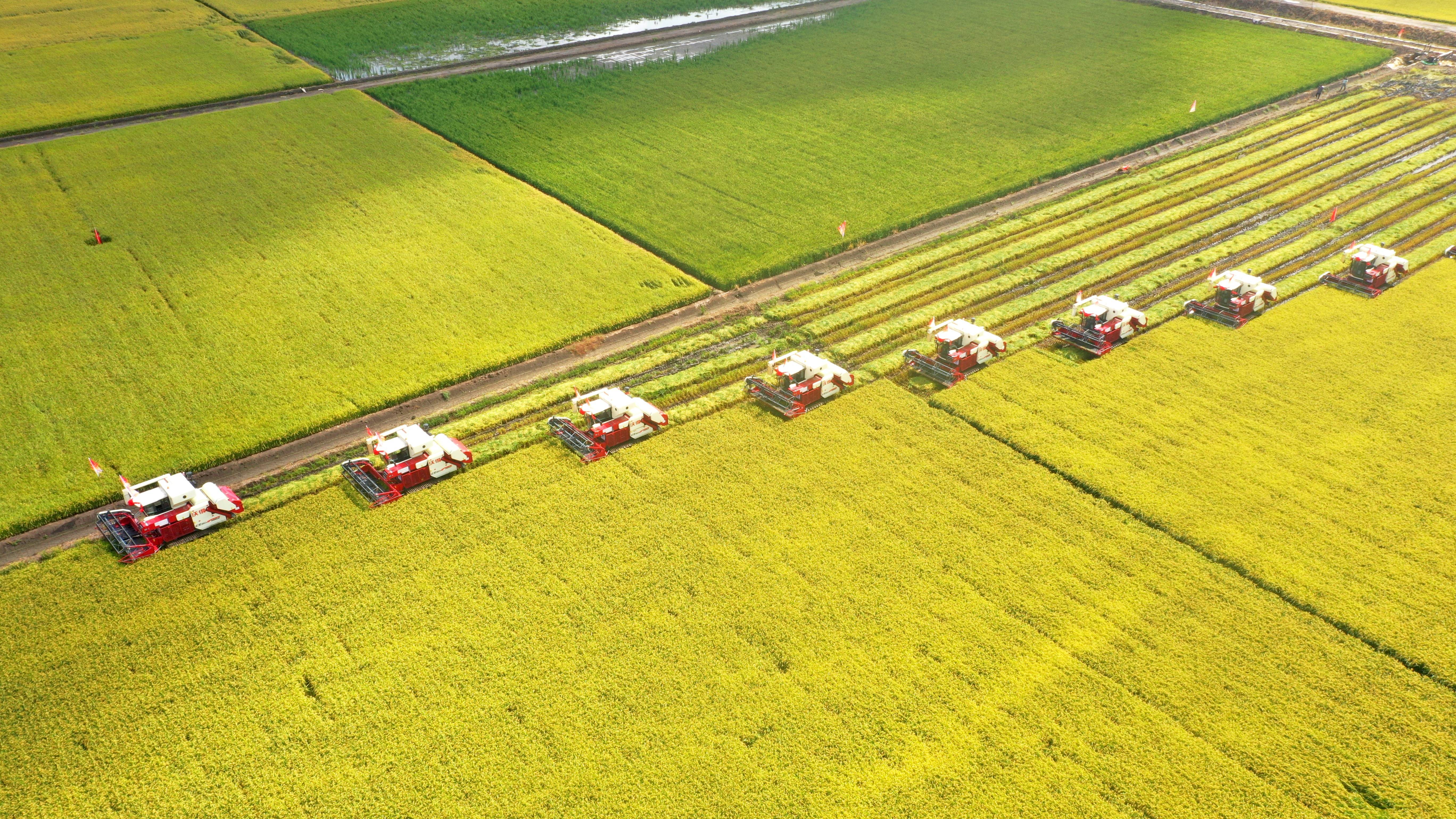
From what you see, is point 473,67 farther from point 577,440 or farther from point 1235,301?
point 1235,301

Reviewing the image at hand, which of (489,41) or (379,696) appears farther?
(489,41)

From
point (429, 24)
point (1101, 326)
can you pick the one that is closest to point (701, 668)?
point (1101, 326)

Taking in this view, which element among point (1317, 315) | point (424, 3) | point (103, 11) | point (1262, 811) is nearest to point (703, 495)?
point (1262, 811)

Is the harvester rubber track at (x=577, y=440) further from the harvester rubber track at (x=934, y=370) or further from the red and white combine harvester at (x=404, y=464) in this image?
the harvester rubber track at (x=934, y=370)

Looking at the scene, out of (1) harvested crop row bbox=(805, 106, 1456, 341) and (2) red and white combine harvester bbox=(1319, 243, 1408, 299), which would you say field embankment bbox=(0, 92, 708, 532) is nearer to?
(1) harvested crop row bbox=(805, 106, 1456, 341)

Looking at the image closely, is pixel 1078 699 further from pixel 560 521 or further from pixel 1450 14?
pixel 1450 14

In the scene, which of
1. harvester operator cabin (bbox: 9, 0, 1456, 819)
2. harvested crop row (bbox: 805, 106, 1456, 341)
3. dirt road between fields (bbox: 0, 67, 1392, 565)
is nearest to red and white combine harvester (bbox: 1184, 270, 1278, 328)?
harvester operator cabin (bbox: 9, 0, 1456, 819)
